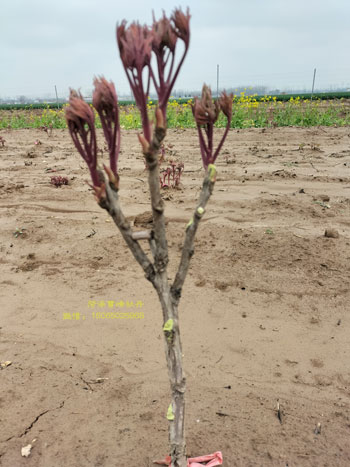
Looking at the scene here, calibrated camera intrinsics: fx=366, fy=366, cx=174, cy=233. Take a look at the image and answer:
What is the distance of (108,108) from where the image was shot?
1.05m

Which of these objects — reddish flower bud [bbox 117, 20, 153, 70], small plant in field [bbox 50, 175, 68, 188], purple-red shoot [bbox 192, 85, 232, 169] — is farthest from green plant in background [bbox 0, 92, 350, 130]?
reddish flower bud [bbox 117, 20, 153, 70]

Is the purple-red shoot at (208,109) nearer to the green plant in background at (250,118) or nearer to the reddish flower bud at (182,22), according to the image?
the reddish flower bud at (182,22)

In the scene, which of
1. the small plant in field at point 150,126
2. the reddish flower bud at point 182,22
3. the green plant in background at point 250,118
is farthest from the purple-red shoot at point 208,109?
the green plant in background at point 250,118

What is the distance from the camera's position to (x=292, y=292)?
303cm

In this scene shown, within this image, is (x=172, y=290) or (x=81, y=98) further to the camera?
(x=172, y=290)

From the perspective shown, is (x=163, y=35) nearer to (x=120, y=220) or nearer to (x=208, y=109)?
(x=208, y=109)

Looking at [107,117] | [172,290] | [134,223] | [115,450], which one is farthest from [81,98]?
[134,223]

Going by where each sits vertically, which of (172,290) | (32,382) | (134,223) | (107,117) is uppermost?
(107,117)

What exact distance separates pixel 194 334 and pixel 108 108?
1.95 meters

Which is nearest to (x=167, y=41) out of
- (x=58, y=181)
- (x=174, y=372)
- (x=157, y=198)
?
(x=157, y=198)

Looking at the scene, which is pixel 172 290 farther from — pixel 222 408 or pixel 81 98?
pixel 222 408

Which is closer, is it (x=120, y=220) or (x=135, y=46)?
(x=135, y=46)

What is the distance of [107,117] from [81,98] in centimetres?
9

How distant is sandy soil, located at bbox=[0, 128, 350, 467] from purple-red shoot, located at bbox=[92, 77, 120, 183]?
148 centimetres
